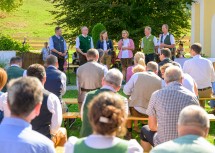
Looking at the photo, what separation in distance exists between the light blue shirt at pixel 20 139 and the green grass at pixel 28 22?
45860 millimetres

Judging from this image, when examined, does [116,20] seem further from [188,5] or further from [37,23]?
[37,23]

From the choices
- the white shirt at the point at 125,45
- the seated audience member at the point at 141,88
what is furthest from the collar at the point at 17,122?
the white shirt at the point at 125,45

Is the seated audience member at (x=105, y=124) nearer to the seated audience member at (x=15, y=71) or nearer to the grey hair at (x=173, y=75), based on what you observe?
the grey hair at (x=173, y=75)

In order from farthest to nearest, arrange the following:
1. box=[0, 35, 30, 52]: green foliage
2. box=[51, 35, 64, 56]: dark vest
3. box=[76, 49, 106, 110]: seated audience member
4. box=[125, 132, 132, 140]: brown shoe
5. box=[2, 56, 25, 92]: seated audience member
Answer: box=[0, 35, 30, 52]: green foliage → box=[51, 35, 64, 56]: dark vest → box=[76, 49, 106, 110]: seated audience member → box=[125, 132, 132, 140]: brown shoe → box=[2, 56, 25, 92]: seated audience member

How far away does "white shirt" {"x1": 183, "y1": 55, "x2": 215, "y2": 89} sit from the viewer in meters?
9.33

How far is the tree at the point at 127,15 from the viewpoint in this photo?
71.6ft

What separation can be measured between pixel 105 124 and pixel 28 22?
5620cm

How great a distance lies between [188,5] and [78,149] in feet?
71.5

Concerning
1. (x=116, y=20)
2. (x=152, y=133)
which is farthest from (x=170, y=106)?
(x=116, y=20)

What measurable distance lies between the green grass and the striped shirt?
43.9 meters

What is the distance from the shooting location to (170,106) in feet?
18.1

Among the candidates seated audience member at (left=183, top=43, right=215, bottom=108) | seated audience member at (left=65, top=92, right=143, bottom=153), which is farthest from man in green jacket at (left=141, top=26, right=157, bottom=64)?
seated audience member at (left=65, top=92, right=143, bottom=153)

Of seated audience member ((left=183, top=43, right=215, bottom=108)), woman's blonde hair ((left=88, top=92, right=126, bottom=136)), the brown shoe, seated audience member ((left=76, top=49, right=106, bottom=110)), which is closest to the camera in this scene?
woman's blonde hair ((left=88, top=92, right=126, bottom=136))

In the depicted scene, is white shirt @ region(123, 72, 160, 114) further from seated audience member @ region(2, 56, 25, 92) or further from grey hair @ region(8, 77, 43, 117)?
grey hair @ region(8, 77, 43, 117)
